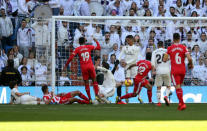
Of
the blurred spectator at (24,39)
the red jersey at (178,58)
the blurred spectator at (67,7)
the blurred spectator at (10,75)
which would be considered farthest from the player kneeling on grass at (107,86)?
the blurred spectator at (67,7)

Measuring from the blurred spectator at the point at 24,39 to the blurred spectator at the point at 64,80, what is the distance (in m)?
1.57

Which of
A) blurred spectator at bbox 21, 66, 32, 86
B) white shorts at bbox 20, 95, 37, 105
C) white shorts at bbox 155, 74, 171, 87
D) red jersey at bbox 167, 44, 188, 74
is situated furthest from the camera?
blurred spectator at bbox 21, 66, 32, 86

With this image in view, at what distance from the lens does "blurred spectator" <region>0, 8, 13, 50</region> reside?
19.0m

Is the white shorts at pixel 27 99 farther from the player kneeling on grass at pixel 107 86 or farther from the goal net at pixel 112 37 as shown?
the player kneeling on grass at pixel 107 86

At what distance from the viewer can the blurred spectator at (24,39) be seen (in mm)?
18447

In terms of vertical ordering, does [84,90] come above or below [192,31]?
below

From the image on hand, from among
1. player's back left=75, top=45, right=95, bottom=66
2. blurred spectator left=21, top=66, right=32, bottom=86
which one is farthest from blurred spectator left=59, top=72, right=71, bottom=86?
player's back left=75, top=45, right=95, bottom=66

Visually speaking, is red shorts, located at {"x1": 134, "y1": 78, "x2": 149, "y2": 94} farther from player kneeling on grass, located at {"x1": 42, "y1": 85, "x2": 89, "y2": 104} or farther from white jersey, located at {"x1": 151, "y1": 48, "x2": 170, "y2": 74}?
player kneeling on grass, located at {"x1": 42, "y1": 85, "x2": 89, "y2": 104}

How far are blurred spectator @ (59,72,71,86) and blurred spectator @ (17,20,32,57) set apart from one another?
61.9 inches

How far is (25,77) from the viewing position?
1767 cm

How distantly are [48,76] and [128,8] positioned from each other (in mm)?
4963

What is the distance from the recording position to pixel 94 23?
18047mm

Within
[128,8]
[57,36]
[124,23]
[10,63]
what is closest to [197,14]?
[128,8]

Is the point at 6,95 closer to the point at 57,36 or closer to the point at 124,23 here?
the point at 57,36
